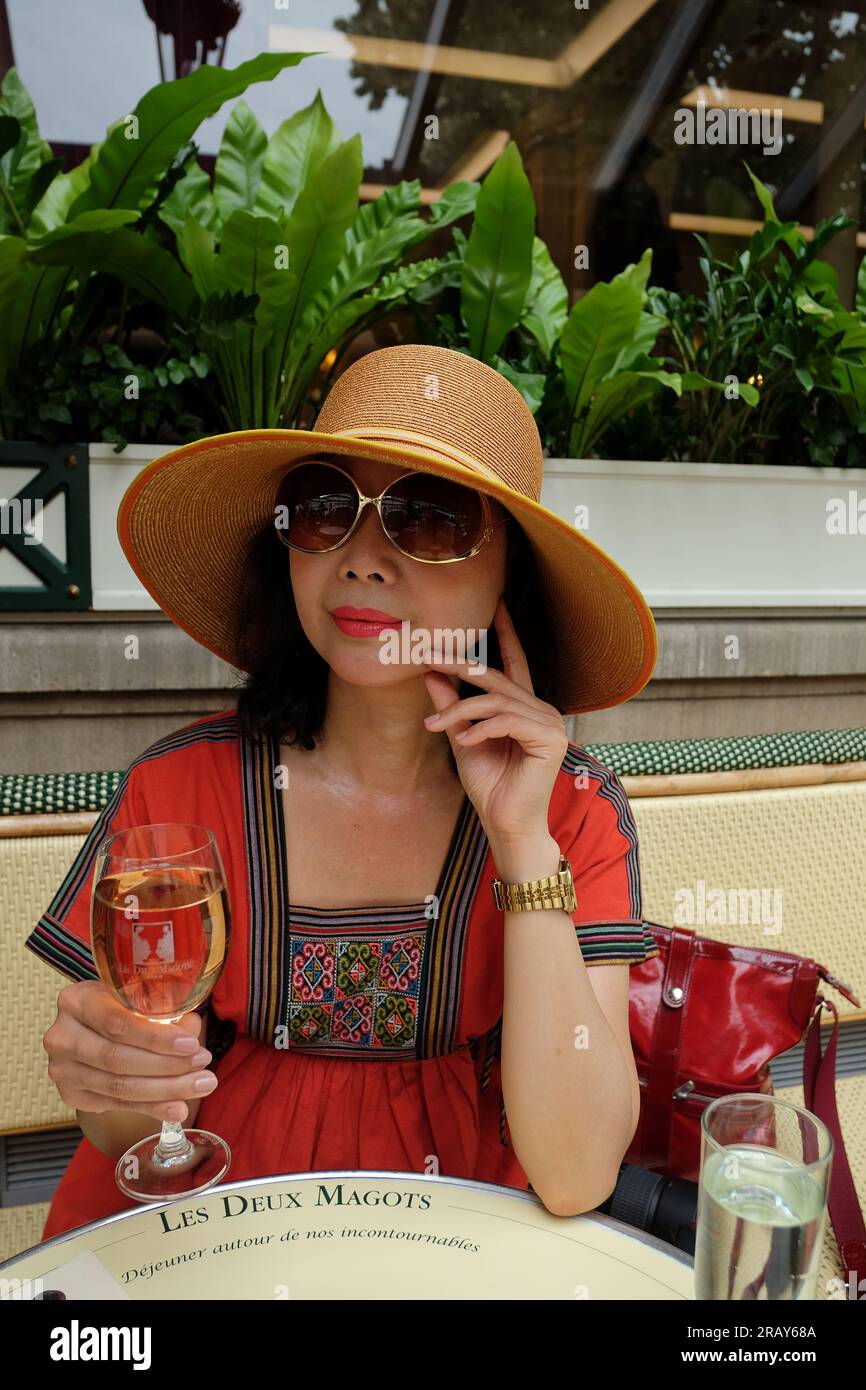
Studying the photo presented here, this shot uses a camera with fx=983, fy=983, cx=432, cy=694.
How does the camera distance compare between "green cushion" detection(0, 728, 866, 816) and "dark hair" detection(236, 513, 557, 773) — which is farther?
"green cushion" detection(0, 728, 866, 816)

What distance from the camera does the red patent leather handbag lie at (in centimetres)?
145

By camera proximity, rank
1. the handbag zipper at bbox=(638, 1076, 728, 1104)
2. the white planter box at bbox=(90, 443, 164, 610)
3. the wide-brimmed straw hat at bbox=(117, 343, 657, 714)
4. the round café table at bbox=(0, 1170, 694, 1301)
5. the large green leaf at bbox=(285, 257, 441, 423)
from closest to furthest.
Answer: the round café table at bbox=(0, 1170, 694, 1301), the wide-brimmed straw hat at bbox=(117, 343, 657, 714), the handbag zipper at bbox=(638, 1076, 728, 1104), the white planter box at bbox=(90, 443, 164, 610), the large green leaf at bbox=(285, 257, 441, 423)

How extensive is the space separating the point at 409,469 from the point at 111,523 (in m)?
0.95

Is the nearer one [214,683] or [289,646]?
[289,646]

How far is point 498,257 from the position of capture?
1.91m

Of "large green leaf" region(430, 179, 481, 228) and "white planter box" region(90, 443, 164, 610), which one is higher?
"large green leaf" region(430, 179, 481, 228)

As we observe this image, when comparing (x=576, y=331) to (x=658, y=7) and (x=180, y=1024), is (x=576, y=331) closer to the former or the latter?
(x=180, y=1024)

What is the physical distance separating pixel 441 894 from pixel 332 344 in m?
1.23

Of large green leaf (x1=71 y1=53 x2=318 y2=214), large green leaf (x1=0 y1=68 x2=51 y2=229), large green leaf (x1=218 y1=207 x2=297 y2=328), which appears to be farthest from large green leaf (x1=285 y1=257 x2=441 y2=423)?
large green leaf (x1=0 y1=68 x2=51 y2=229)

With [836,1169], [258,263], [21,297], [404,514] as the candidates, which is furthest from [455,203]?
[836,1169]

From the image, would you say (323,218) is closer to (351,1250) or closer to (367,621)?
(367,621)

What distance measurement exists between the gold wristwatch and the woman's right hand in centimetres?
36

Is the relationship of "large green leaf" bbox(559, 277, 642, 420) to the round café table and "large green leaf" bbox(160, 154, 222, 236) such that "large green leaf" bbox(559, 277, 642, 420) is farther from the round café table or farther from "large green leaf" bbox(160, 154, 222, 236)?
the round café table

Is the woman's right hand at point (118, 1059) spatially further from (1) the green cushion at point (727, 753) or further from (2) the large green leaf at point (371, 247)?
(2) the large green leaf at point (371, 247)
